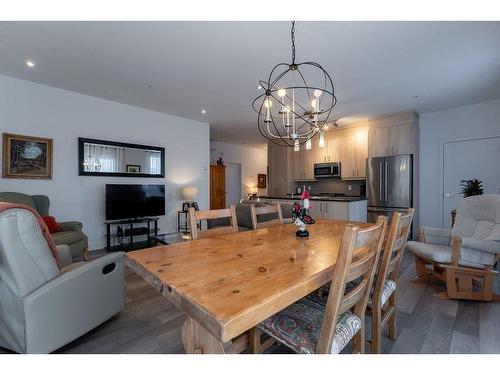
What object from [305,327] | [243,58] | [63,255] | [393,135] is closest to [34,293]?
[63,255]

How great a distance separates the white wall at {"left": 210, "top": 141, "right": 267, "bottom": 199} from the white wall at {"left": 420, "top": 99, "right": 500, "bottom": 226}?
207 inches

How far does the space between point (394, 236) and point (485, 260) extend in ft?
5.53

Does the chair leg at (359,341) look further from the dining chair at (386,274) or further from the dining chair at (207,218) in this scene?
the dining chair at (207,218)

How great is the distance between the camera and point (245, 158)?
862 centimetres

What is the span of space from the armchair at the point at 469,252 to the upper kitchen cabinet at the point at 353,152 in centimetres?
275

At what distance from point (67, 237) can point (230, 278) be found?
114 inches

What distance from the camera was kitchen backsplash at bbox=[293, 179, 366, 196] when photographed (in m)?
5.86

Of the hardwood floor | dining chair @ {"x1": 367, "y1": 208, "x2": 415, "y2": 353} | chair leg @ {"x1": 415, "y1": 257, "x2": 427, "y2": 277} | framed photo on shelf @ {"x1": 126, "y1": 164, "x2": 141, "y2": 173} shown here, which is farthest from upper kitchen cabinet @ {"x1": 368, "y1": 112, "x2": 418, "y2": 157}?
framed photo on shelf @ {"x1": 126, "y1": 164, "x2": 141, "y2": 173}

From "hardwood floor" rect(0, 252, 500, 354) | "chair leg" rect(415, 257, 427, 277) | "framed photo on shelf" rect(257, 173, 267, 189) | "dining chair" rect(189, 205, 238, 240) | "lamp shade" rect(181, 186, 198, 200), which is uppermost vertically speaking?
"framed photo on shelf" rect(257, 173, 267, 189)

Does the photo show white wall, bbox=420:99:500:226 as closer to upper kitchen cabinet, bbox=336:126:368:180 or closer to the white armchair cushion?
upper kitchen cabinet, bbox=336:126:368:180

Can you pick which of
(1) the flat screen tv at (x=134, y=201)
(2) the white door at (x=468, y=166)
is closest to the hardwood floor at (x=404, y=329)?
(1) the flat screen tv at (x=134, y=201)

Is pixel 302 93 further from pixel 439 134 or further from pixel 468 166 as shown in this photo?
pixel 468 166
